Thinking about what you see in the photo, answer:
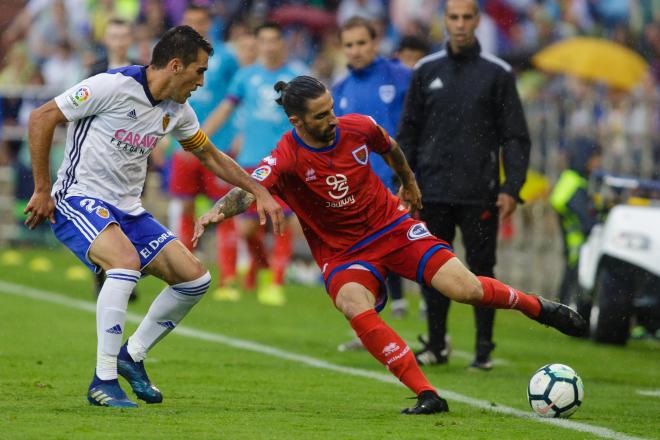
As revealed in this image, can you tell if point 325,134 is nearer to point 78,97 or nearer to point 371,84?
point 78,97

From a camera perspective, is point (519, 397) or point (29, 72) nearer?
point (519, 397)

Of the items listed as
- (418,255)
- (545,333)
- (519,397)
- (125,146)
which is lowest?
(545,333)

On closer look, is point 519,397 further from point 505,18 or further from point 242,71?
point 505,18

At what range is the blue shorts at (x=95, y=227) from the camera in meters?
7.35

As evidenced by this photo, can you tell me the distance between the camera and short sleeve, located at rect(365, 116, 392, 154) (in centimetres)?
789

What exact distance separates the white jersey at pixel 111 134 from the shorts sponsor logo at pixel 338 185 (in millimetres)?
941

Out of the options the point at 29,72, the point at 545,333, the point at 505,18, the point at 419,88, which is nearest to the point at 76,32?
the point at 29,72

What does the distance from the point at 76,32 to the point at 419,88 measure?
46.7 ft

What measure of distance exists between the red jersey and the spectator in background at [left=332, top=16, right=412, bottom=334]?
327 cm

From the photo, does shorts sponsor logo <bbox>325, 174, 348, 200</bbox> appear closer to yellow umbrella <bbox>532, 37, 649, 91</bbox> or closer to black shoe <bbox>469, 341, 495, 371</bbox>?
black shoe <bbox>469, 341, 495, 371</bbox>

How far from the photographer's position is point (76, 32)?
76.2 feet

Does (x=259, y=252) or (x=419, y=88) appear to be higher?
(x=419, y=88)

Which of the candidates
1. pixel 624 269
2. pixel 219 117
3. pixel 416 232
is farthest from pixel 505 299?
pixel 219 117

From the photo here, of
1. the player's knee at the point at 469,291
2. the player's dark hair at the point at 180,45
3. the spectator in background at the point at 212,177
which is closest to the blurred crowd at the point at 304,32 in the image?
the spectator in background at the point at 212,177
